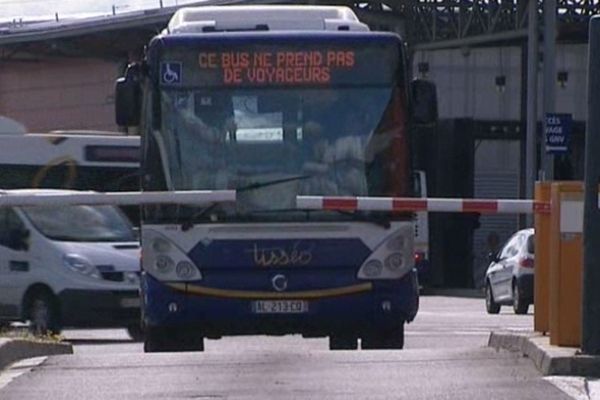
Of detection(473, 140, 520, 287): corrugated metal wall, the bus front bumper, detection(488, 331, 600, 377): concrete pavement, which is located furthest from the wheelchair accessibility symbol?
detection(473, 140, 520, 287): corrugated metal wall

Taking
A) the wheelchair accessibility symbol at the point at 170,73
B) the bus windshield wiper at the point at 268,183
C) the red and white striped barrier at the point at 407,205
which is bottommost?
the red and white striped barrier at the point at 407,205

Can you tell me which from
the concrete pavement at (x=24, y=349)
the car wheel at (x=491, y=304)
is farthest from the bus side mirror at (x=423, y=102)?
the car wheel at (x=491, y=304)

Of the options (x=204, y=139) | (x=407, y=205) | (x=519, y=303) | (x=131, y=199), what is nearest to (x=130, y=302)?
(x=204, y=139)

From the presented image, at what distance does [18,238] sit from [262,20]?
6455mm

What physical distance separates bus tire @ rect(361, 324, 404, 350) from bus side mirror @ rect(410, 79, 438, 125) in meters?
2.03

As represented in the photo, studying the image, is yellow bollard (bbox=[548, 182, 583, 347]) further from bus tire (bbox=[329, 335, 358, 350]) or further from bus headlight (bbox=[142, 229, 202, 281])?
bus tire (bbox=[329, 335, 358, 350])

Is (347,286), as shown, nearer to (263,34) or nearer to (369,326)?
(369,326)

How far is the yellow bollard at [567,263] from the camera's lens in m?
12.8

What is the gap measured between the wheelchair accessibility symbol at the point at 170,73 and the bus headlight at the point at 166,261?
1.41 meters

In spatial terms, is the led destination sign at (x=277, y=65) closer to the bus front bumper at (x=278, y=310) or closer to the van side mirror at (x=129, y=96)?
the van side mirror at (x=129, y=96)

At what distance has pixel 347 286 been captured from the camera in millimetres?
16688

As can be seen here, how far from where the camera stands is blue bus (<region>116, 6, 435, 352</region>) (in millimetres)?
16516

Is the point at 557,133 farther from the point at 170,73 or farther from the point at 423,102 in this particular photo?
the point at 170,73

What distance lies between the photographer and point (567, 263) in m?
12.9
